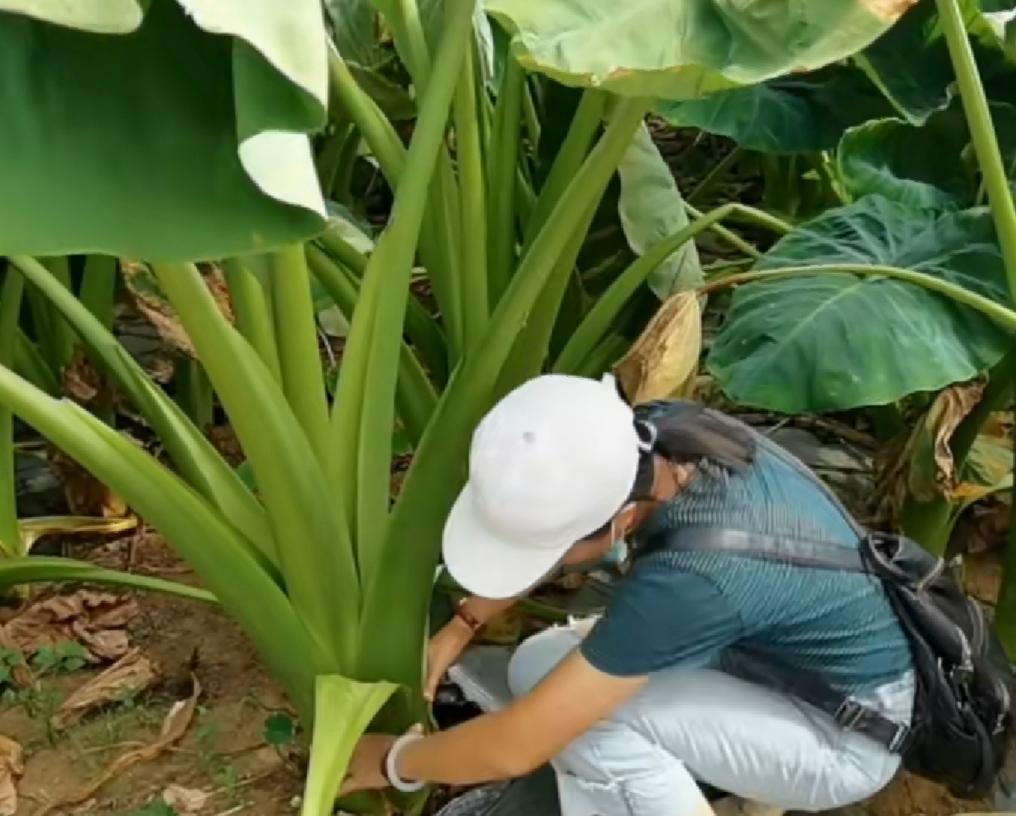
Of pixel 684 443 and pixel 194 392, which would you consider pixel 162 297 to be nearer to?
pixel 194 392

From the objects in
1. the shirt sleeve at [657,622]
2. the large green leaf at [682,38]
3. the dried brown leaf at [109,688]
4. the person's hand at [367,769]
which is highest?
the large green leaf at [682,38]

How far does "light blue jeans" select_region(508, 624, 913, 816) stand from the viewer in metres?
1.26

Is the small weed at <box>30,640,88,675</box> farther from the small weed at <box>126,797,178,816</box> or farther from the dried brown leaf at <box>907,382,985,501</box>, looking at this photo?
the dried brown leaf at <box>907,382,985,501</box>

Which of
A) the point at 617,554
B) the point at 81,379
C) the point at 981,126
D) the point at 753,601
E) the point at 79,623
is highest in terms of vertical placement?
the point at 981,126

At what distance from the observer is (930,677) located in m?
1.24

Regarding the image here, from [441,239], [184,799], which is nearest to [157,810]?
[184,799]

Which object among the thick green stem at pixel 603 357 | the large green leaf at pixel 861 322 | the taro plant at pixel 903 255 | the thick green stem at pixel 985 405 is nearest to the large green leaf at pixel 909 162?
the taro plant at pixel 903 255

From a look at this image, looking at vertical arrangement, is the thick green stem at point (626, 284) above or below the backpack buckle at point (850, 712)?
above

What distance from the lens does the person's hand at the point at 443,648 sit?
4.63 ft

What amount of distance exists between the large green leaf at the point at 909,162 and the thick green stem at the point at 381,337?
2.05 feet

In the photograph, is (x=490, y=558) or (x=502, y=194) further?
(x=502, y=194)

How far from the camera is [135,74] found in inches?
35.4

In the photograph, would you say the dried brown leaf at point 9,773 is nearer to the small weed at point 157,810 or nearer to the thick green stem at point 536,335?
the small weed at point 157,810

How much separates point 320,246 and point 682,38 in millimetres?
585
